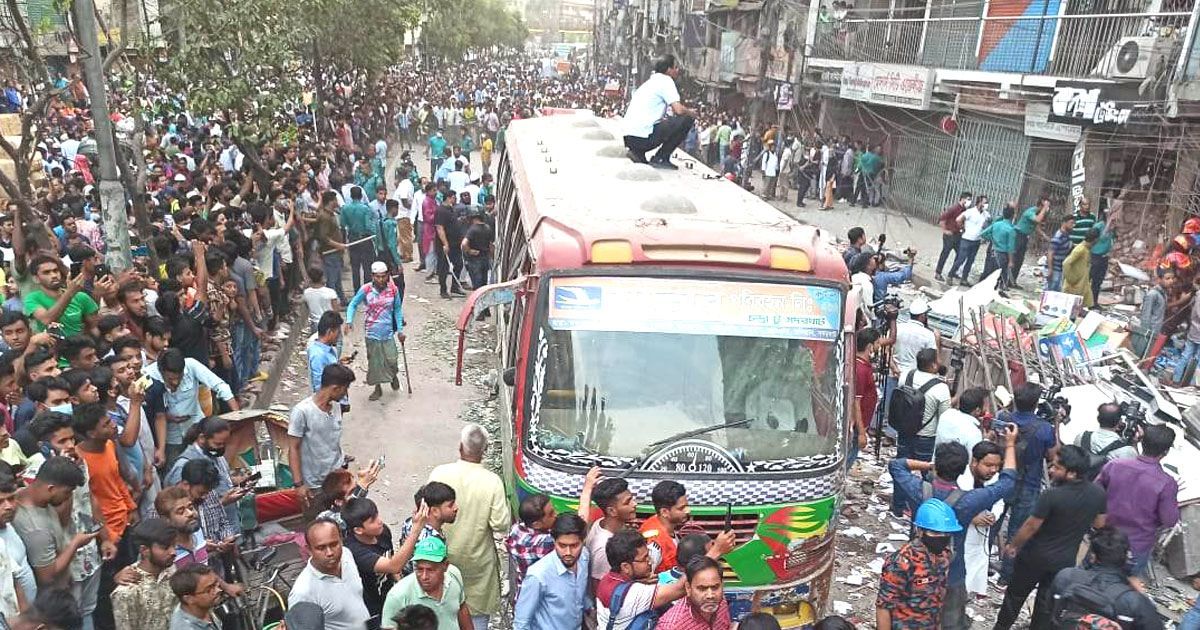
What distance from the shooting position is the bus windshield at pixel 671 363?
478 centimetres

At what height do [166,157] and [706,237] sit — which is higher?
[706,237]

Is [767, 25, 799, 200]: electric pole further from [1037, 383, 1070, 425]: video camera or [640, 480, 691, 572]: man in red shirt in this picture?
[640, 480, 691, 572]: man in red shirt

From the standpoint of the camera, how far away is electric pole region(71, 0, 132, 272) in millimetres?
7105

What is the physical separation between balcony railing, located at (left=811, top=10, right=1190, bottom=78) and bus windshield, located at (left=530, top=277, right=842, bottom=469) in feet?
35.8

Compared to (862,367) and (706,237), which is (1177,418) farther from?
(706,237)

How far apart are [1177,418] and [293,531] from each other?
7949 millimetres

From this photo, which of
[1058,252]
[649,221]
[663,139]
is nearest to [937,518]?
[649,221]

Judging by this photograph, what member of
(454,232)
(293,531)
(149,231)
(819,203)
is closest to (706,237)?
(293,531)

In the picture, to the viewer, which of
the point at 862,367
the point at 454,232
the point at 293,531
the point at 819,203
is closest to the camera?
the point at 293,531

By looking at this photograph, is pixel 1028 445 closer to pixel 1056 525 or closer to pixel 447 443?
pixel 1056 525

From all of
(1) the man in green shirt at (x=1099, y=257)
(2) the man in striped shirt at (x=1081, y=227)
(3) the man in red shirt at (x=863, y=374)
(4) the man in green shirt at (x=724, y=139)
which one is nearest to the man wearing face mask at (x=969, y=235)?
(2) the man in striped shirt at (x=1081, y=227)

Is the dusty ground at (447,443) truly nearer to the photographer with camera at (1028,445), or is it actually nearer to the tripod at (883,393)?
the tripod at (883,393)

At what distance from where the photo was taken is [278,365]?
32.2 ft

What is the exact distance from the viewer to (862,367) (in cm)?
720
